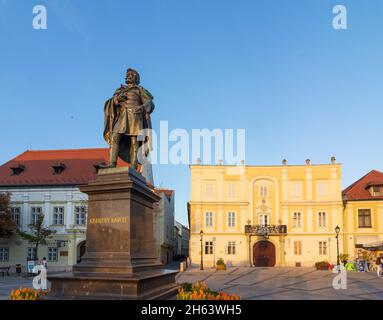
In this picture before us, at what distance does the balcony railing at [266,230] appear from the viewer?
130ft

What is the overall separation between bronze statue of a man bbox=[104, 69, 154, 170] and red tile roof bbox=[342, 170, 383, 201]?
35467 mm

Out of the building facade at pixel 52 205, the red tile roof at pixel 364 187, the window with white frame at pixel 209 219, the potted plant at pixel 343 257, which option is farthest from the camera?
the window with white frame at pixel 209 219

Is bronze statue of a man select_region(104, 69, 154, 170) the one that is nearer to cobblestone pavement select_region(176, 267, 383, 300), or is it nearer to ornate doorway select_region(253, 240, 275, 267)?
cobblestone pavement select_region(176, 267, 383, 300)

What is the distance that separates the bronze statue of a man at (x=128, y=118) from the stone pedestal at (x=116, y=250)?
91 cm

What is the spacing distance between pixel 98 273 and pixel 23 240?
31.4 meters

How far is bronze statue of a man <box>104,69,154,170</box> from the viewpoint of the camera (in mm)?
9555

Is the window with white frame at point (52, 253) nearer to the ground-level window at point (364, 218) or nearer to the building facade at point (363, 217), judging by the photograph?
the building facade at point (363, 217)

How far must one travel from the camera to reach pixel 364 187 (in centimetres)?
4162

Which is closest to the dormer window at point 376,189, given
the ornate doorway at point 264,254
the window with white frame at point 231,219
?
the ornate doorway at point 264,254

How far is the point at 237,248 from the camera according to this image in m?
40.0

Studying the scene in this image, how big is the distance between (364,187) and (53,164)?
105 feet

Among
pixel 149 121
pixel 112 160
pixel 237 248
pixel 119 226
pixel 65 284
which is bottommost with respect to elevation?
pixel 237 248
